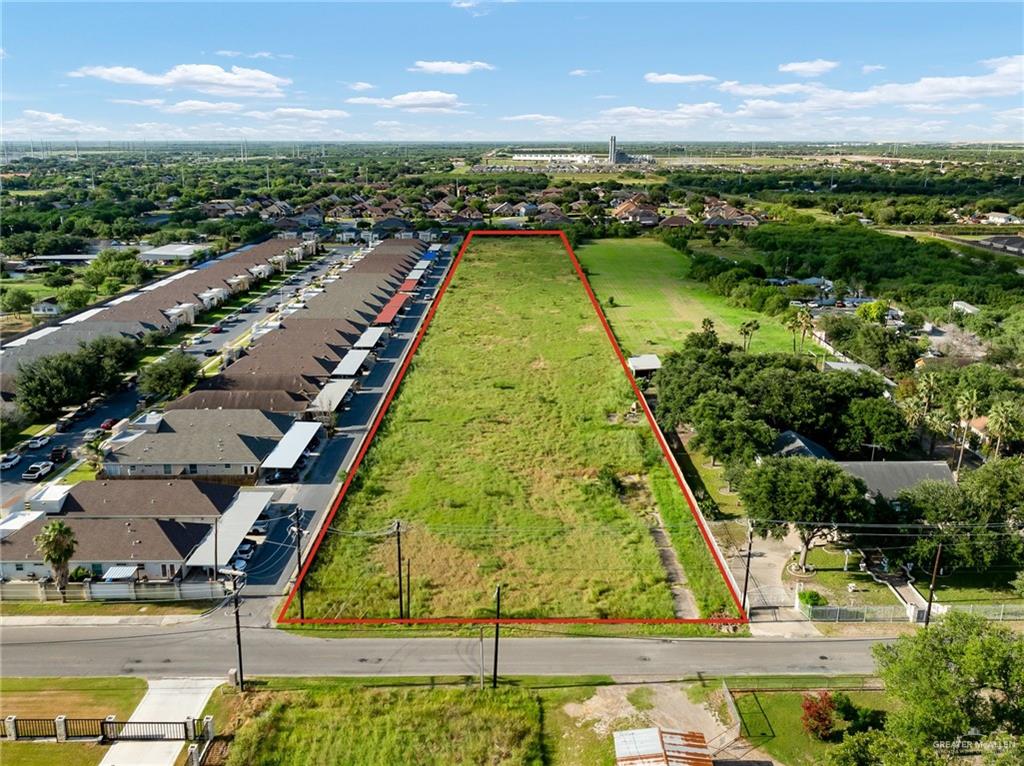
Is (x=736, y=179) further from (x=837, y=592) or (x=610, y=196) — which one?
(x=837, y=592)

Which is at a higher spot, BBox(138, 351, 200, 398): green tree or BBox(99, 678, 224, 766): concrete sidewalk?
BBox(138, 351, 200, 398): green tree

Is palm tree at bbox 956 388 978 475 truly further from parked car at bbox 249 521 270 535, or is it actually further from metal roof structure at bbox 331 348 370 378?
metal roof structure at bbox 331 348 370 378

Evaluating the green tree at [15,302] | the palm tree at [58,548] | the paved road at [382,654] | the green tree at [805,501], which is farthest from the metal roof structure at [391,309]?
the green tree at [805,501]

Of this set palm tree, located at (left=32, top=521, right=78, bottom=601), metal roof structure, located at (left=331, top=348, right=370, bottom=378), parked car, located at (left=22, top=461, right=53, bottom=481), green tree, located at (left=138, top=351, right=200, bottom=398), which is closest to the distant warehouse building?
parked car, located at (left=22, top=461, right=53, bottom=481)

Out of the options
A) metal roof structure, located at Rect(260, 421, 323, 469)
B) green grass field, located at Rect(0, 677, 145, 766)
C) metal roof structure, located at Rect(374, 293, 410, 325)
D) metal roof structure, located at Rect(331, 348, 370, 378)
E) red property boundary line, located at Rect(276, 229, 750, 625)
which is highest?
metal roof structure, located at Rect(374, 293, 410, 325)

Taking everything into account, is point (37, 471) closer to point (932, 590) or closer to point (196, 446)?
point (196, 446)

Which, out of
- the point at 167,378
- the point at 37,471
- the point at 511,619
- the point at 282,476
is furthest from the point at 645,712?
the point at 167,378
